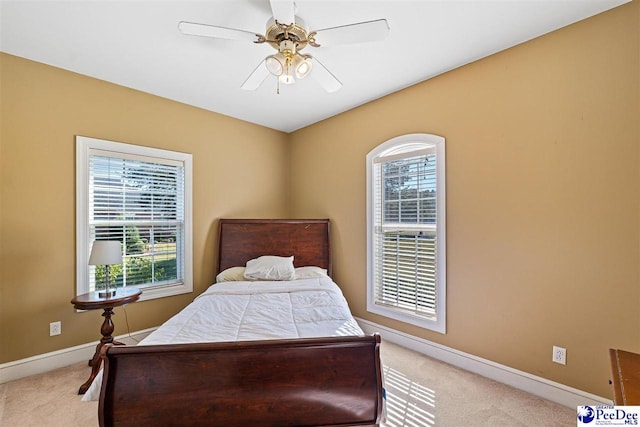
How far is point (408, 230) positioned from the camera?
2986mm

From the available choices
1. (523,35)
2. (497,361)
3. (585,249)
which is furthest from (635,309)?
(523,35)

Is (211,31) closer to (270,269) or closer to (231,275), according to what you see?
(270,269)

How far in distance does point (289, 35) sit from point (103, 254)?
232 cm

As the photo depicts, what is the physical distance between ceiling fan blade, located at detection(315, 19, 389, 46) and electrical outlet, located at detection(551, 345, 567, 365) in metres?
2.47

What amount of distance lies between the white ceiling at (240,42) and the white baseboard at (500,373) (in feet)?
8.55

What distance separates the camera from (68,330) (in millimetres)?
2582

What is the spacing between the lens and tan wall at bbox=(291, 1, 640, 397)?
1792 mm

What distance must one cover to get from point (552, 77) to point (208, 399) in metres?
3.06

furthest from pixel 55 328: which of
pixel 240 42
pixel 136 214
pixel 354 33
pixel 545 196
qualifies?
pixel 545 196

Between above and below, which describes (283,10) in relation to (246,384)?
above

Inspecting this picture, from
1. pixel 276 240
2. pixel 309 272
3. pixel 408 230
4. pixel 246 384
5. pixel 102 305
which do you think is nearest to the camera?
pixel 246 384

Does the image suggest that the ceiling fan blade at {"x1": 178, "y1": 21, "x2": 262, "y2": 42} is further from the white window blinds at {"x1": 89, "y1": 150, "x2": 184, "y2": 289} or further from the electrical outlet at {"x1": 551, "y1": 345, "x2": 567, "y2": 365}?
the electrical outlet at {"x1": 551, "y1": 345, "x2": 567, "y2": 365}

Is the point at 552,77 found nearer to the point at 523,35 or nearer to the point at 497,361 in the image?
the point at 523,35

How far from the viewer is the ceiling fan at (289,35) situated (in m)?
1.56
